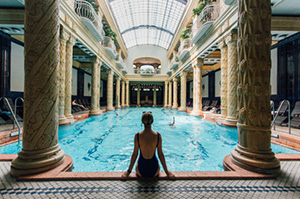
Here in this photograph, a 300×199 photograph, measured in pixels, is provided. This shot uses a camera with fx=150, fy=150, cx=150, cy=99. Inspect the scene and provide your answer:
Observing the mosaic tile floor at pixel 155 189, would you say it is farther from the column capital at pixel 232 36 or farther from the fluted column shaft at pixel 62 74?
the column capital at pixel 232 36

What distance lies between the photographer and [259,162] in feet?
8.21

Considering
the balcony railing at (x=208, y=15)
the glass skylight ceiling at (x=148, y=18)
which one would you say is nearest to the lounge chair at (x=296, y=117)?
the balcony railing at (x=208, y=15)

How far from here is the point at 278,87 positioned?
8.61 meters

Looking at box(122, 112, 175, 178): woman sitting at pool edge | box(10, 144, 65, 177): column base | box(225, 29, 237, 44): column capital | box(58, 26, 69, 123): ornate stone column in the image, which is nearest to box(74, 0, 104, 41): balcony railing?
box(58, 26, 69, 123): ornate stone column

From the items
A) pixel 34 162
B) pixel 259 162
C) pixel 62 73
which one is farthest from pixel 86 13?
pixel 259 162

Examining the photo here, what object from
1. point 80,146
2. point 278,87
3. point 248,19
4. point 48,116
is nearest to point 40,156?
point 48,116

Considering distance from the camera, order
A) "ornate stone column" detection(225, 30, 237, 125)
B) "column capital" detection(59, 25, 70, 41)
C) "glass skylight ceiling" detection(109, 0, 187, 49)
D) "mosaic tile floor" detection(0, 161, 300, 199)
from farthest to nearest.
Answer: "glass skylight ceiling" detection(109, 0, 187, 49)
"column capital" detection(59, 25, 70, 41)
"ornate stone column" detection(225, 30, 237, 125)
"mosaic tile floor" detection(0, 161, 300, 199)

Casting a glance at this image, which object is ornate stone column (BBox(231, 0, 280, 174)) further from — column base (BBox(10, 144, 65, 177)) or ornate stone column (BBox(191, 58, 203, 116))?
ornate stone column (BBox(191, 58, 203, 116))

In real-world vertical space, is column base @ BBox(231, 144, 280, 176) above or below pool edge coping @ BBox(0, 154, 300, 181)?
above

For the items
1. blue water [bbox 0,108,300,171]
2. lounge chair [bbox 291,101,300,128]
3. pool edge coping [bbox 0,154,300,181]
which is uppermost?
lounge chair [bbox 291,101,300,128]

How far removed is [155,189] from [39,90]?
2.43m

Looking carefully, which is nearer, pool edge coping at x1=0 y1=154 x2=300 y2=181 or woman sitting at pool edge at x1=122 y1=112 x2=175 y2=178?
woman sitting at pool edge at x1=122 y1=112 x2=175 y2=178

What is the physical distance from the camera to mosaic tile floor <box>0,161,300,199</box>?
1.95m

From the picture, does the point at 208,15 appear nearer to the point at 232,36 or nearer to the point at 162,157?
the point at 232,36
